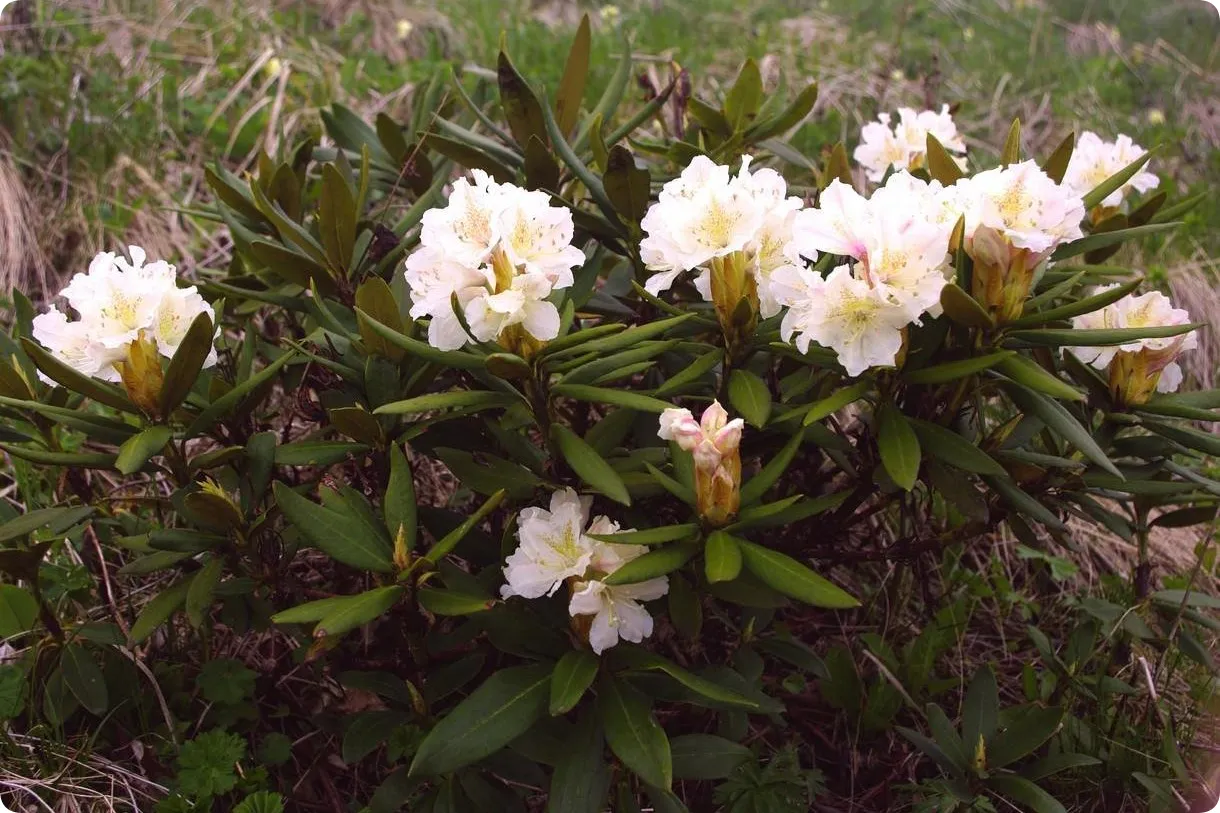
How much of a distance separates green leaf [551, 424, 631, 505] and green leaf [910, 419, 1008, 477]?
389mm

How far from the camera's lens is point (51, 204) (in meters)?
3.08

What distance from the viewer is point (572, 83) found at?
5.98 ft

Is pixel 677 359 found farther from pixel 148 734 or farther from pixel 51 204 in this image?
pixel 51 204

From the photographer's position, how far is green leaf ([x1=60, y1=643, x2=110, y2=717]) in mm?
1590

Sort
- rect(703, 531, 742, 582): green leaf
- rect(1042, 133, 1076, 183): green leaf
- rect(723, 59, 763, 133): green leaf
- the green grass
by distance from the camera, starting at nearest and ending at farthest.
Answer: rect(703, 531, 742, 582): green leaf < rect(1042, 133, 1076, 183): green leaf < rect(723, 59, 763, 133): green leaf < the green grass

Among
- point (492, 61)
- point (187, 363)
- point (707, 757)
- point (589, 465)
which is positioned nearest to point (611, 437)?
point (589, 465)

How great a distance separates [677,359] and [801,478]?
393 millimetres

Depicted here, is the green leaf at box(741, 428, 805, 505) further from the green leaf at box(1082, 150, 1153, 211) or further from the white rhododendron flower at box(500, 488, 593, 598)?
the green leaf at box(1082, 150, 1153, 211)

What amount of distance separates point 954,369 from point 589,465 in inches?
17.9

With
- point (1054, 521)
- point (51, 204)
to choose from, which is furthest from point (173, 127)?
point (1054, 521)

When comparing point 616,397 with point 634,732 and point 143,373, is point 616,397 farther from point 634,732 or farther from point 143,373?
point 143,373

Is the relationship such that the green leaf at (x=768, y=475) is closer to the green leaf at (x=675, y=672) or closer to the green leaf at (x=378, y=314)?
the green leaf at (x=675, y=672)

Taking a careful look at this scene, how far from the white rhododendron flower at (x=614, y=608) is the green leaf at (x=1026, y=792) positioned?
2.05 ft

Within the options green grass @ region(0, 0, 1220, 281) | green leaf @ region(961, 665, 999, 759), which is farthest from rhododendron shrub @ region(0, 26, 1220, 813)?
green grass @ region(0, 0, 1220, 281)
